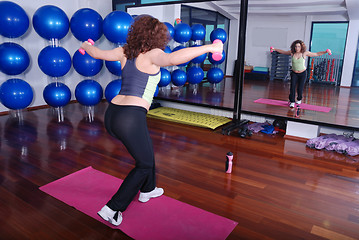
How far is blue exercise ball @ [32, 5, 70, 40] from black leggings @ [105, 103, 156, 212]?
2.93 meters

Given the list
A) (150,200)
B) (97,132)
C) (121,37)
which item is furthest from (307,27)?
(150,200)

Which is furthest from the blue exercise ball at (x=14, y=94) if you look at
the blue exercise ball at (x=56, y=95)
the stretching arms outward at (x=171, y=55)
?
the stretching arms outward at (x=171, y=55)

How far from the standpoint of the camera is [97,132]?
412 cm

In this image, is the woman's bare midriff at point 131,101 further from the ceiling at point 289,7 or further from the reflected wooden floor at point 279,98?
the ceiling at point 289,7

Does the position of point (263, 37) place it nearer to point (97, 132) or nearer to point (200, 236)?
point (97, 132)

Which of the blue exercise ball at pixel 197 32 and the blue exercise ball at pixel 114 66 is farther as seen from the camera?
the blue exercise ball at pixel 197 32

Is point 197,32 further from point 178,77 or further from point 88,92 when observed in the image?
point 88,92

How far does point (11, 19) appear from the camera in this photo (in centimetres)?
393

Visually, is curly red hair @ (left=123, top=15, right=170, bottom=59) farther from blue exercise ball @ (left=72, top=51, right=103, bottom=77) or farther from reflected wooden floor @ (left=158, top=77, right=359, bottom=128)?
reflected wooden floor @ (left=158, top=77, right=359, bottom=128)

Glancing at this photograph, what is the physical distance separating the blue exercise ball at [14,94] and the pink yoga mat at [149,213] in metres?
2.16

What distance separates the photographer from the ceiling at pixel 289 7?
7711mm

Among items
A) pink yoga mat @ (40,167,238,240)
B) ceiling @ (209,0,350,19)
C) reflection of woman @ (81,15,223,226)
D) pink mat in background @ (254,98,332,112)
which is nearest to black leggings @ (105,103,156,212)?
reflection of woman @ (81,15,223,226)

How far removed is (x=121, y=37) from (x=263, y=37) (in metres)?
5.34

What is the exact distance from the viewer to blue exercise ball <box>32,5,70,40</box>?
4.10 metres
